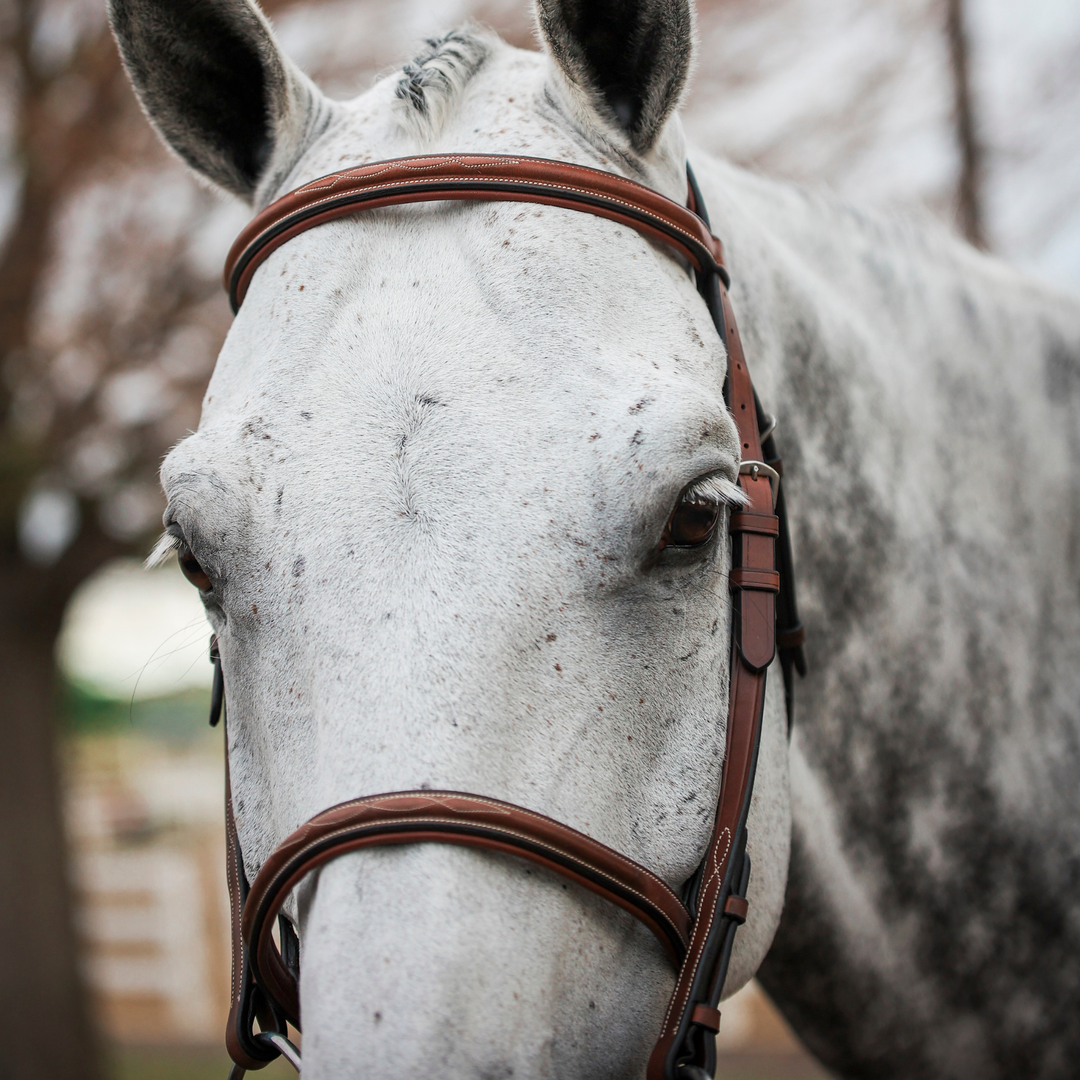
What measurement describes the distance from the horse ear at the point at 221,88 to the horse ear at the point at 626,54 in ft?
1.95

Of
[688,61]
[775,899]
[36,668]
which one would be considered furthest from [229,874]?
[36,668]

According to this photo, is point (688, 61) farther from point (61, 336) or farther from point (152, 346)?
point (61, 336)

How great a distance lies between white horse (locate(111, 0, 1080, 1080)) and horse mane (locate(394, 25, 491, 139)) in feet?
0.05

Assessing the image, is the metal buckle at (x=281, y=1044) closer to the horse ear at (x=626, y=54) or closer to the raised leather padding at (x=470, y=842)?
the raised leather padding at (x=470, y=842)

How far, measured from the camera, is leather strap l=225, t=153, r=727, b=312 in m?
1.76

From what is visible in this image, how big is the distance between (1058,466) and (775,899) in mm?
1688

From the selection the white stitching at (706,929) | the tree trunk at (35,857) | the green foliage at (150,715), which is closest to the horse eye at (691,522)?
the white stitching at (706,929)

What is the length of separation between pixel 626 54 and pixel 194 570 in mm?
1364

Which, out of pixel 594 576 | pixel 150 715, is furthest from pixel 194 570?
pixel 150 715

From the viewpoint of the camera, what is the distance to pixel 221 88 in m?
2.27

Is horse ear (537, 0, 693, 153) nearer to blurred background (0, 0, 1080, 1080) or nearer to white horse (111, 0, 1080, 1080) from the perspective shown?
white horse (111, 0, 1080, 1080)

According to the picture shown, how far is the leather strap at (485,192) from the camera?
5.79ft

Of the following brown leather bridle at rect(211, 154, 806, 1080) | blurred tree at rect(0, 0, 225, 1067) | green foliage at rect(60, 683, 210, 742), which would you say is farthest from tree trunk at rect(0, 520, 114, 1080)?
brown leather bridle at rect(211, 154, 806, 1080)

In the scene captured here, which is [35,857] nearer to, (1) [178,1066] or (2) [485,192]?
(1) [178,1066]
